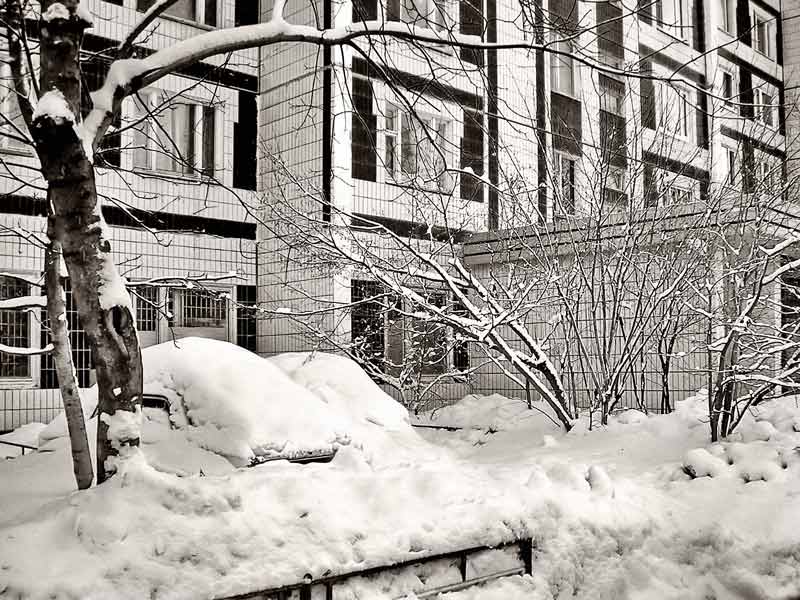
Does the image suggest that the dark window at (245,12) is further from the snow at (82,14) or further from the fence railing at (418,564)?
the fence railing at (418,564)

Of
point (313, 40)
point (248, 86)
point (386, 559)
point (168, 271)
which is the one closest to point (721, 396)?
point (386, 559)

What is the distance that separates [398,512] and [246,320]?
10.6m

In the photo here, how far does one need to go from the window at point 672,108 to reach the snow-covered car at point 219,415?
436 centimetres

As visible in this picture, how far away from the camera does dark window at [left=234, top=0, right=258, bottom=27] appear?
15.4 metres

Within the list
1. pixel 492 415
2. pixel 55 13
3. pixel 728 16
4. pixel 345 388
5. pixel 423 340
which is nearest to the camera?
pixel 55 13

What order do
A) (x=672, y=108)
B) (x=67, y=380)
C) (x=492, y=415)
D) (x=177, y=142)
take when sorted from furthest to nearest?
(x=177, y=142) < (x=492, y=415) < (x=672, y=108) < (x=67, y=380)

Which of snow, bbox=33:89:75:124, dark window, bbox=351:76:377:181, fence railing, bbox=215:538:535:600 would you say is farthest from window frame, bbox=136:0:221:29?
fence railing, bbox=215:538:535:600

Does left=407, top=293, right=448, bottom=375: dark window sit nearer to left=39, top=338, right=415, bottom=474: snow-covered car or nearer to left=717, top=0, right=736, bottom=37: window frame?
left=39, top=338, right=415, bottom=474: snow-covered car

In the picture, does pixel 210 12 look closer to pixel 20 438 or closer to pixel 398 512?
pixel 20 438

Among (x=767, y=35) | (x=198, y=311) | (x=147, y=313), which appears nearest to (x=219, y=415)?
(x=147, y=313)

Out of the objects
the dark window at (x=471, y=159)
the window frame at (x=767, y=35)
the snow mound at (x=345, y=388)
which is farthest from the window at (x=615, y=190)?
the window frame at (x=767, y=35)

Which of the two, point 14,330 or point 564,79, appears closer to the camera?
point 14,330

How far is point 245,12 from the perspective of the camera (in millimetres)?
15531

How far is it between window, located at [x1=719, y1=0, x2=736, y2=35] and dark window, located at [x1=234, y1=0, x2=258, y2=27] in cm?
1697
